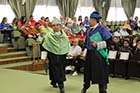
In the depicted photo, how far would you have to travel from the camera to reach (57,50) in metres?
4.92

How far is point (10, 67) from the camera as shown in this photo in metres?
8.63

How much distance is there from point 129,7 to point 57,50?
16.2 m

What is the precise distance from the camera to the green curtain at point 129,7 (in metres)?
19.9

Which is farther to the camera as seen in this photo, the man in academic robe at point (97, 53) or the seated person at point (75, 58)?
the seated person at point (75, 58)

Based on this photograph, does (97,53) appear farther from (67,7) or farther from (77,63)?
(67,7)

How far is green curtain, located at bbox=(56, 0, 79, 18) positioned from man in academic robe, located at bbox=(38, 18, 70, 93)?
10.5 m

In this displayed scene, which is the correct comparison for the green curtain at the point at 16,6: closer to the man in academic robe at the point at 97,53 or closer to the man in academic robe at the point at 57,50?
the man in academic robe at the point at 57,50

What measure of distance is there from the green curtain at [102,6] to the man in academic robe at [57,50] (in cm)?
1309

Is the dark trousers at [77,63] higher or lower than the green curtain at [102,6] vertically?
lower

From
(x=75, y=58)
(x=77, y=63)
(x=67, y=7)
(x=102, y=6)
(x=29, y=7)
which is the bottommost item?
(x=77, y=63)

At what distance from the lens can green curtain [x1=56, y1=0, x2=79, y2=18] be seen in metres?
15.3

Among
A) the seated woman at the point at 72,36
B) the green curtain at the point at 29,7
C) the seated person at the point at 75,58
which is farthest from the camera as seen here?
the green curtain at the point at 29,7

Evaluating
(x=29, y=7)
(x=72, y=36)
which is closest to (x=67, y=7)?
(x=29, y=7)

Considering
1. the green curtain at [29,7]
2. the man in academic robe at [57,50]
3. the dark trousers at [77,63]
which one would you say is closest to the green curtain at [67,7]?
the green curtain at [29,7]
